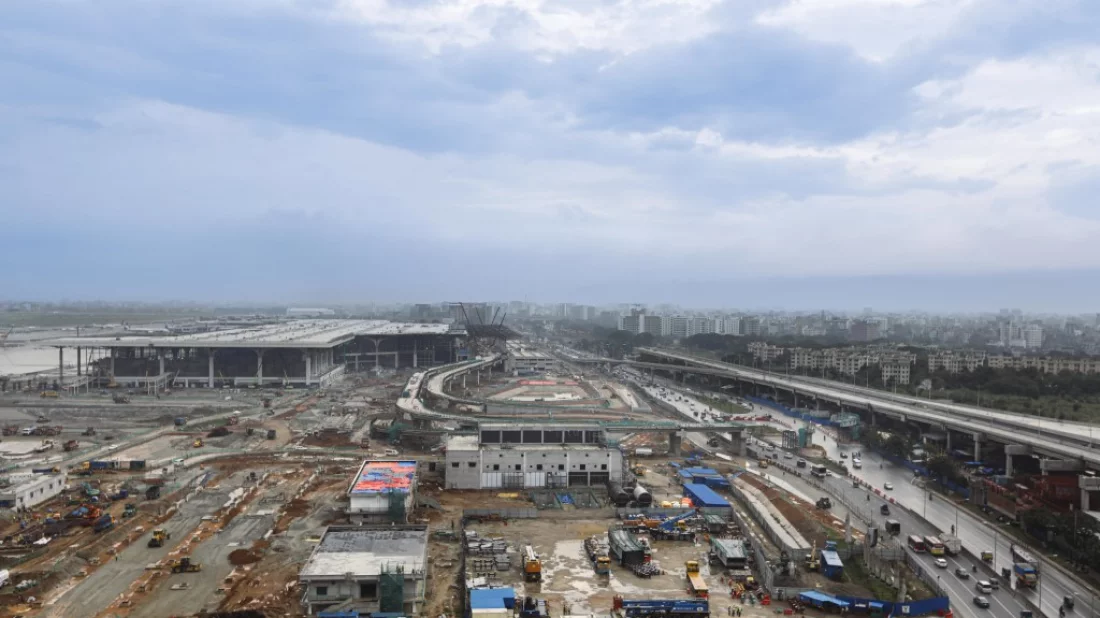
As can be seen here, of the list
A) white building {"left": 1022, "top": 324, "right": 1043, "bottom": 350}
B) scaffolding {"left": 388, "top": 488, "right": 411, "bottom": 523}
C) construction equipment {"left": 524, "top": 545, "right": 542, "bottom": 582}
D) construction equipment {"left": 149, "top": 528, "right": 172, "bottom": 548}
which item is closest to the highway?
construction equipment {"left": 524, "top": 545, "right": 542, "bottom": 582}

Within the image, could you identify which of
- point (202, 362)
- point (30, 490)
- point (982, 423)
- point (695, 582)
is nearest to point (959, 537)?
point (695, 582)

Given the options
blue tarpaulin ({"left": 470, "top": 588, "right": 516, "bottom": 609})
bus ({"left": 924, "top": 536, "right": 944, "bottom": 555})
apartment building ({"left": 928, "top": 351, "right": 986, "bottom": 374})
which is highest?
apartment building ({"left": 928, "top": 351, "right": 986, "bottom": 374})

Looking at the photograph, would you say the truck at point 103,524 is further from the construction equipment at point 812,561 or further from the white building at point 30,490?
the construction equipment at point 812,561

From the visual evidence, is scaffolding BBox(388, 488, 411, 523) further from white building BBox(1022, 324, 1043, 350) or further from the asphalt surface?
white building BBox(1022, 324, 1043, 350)

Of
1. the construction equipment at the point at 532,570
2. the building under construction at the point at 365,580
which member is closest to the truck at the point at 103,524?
the building under construction at the point at 365,580

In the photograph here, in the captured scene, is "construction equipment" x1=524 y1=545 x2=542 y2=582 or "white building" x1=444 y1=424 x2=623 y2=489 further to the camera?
"white building" x1=444 y1=424 x2=623 y2=489

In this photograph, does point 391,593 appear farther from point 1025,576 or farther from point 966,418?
point 966,418
